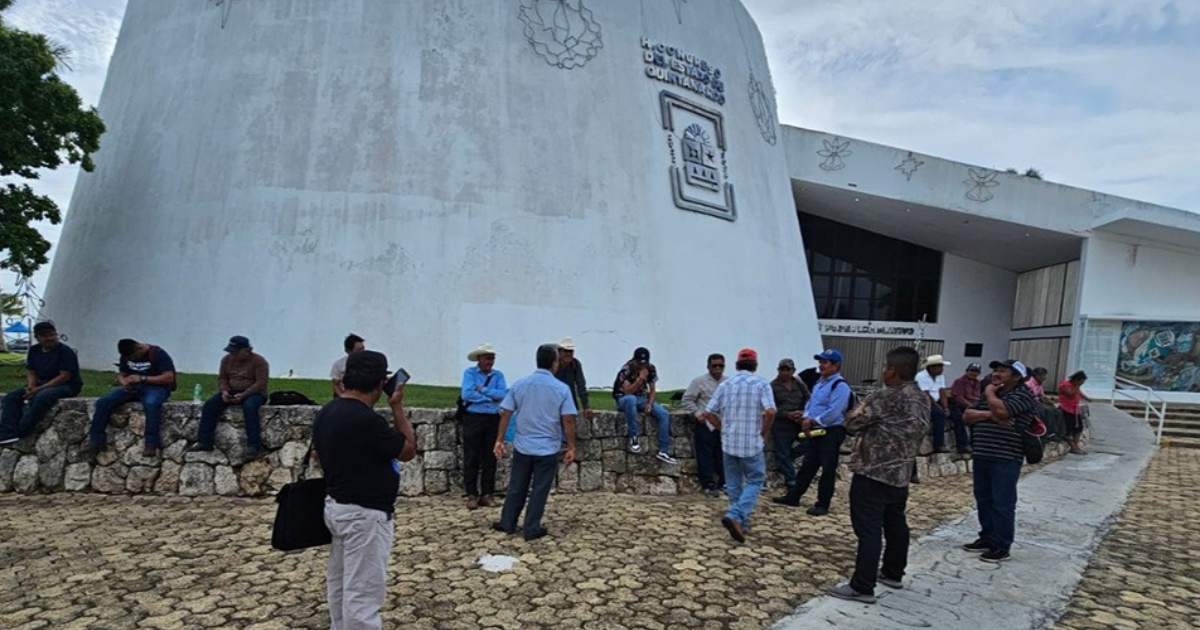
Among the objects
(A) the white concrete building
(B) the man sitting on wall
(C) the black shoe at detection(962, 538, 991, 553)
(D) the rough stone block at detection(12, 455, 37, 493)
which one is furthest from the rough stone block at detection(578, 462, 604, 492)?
(D) the rough stone block at detection(12, 455, 37, 493)

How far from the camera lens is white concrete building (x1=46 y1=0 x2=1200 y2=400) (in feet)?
38.5

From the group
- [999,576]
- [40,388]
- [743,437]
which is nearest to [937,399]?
[999,576]

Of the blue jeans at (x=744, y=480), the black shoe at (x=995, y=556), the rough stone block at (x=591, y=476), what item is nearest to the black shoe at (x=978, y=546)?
the black shoe at (x=995, y=556)

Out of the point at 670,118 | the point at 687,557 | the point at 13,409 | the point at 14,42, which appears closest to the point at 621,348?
the point at 670,118

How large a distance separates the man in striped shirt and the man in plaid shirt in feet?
5.15

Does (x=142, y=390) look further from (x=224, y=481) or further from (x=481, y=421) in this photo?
(x=481, y=421)

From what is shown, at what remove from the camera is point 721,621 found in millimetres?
4004

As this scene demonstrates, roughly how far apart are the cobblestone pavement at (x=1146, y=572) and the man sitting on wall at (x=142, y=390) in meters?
7.70

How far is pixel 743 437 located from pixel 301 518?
3.63 meters

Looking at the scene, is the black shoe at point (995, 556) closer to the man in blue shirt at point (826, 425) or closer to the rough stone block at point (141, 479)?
the man in blue shirt at point (826, 425)

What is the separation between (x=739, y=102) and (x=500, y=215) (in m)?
7.91

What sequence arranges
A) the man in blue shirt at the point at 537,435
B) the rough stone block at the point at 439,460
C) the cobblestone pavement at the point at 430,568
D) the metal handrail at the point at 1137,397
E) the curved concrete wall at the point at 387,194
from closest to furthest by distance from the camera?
the cobblestone pavement at the point at 430,568, the man in blue shirt at the point at 537,435, the rough stone block at the point at 439,460, the curved concrete wall at the point at 387,194, the metal handrail at the point at 1137,397

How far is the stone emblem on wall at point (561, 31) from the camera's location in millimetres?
13273

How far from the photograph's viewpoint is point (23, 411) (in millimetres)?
6770
